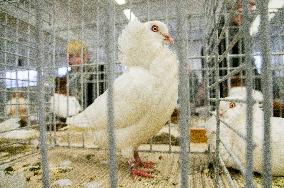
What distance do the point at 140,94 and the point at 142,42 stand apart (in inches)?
18.8

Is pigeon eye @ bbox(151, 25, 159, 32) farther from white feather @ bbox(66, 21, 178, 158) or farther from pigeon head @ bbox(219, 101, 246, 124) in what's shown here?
pigeon head @ bbox(219, 101, 246, 124)

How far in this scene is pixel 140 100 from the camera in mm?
1782

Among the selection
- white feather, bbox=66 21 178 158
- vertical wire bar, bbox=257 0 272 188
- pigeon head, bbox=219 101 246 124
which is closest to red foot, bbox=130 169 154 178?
white feather, bbox=66 21 178 158

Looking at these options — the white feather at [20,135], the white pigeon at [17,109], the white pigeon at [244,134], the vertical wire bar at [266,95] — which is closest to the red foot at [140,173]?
the white pigeon at [244,134]

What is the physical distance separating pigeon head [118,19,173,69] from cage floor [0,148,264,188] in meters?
0.73

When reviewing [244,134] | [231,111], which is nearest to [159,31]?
[231,111]

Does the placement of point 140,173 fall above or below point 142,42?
below

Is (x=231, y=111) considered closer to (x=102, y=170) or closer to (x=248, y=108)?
(x=102, y=170)

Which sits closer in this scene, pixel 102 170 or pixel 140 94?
pixel 140 94

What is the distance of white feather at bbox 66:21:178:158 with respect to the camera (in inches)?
70.8

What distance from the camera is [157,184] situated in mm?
1631

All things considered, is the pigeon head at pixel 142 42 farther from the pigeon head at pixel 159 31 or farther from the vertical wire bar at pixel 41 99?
the vertical wire bar at pixel 41 99

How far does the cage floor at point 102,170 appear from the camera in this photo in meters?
1.64

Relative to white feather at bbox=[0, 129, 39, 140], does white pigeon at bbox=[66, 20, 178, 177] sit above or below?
above
